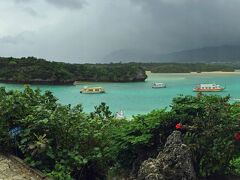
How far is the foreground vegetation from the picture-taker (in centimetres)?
589

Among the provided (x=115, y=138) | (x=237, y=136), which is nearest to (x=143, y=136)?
(x=115, y=138)

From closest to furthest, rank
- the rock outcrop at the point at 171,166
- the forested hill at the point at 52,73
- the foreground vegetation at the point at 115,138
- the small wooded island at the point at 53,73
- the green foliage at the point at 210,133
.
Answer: the rock outcrop at the point at 171,166 < the green foliage at the point at 210,133 < the foreground vegetation at the point at 115,138 < the forested hill at the point at 52,73 < the small wooded island at the point at 53,73

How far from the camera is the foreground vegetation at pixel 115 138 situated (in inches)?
232

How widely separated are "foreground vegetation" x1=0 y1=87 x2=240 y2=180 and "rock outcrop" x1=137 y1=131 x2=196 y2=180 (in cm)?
38

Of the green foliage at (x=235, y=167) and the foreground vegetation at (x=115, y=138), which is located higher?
the foreground vegetation at (x=115, y=138)

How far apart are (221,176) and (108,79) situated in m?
97.9

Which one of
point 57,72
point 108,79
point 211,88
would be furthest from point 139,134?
point 108,79

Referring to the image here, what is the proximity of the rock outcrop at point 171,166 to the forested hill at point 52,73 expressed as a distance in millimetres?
82155

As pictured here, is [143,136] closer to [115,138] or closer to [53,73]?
[115,138]

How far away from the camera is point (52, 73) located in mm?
87688

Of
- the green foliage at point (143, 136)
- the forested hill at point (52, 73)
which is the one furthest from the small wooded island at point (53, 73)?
the green foliage at point (143, 136)

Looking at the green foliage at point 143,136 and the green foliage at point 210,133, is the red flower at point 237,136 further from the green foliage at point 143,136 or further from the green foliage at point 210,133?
the green foliage at point 143,136

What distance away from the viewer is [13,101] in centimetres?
673

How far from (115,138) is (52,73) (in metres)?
82.4
